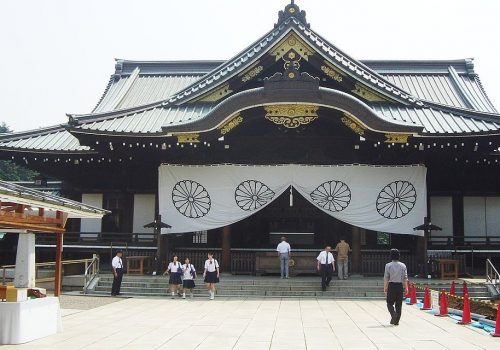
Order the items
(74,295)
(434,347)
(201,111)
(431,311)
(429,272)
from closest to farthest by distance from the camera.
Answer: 1. (434,347)
2. (431,311)
3. (74,295)
4. (429,272)
5. (201,111)

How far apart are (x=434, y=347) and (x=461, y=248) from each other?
12017 millimetres

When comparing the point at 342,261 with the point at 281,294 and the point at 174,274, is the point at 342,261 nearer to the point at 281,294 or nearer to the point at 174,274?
the point at 281,294

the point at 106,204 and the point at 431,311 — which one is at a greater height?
the point at 106,204

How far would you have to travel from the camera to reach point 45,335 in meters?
10.8

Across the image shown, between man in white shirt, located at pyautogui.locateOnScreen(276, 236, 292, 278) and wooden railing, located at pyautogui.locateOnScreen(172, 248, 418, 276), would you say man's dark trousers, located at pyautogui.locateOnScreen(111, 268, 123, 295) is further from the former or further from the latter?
man in white shirt, located at pyautogui.locateOnScreen(276, 236, 292, 278)

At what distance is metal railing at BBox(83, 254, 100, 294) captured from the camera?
18.7 metres

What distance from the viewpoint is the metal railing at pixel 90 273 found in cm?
1872

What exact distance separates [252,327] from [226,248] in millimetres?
8602

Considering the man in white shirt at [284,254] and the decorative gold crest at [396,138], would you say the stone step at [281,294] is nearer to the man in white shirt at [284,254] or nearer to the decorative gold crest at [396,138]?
the man in white shirt at [284,254]

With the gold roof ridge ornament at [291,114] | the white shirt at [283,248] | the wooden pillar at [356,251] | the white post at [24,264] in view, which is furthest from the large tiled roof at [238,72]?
the white post at [24,264]

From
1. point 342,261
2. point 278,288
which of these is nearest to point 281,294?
point 278,288

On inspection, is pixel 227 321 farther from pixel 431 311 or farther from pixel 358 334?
pixel 431 311

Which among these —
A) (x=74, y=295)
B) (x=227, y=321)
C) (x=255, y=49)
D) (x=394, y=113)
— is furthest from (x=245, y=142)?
(x=227, y=321)

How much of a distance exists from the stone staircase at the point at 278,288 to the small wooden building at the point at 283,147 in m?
1.56
